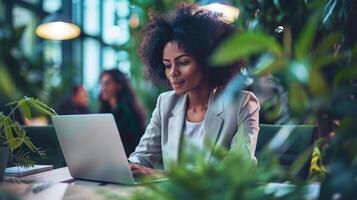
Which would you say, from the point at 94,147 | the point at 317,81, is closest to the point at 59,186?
the point at 94,147

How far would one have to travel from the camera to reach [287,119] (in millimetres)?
551

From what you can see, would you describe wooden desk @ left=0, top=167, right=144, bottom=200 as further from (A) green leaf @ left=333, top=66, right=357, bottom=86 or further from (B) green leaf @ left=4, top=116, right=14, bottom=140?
(A) green leaf @ left=333, top=66, right=357, bottom=86

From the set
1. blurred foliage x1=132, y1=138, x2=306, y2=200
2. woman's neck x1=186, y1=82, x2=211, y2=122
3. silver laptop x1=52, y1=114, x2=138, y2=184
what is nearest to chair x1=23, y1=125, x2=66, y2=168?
woman's neck x1=186, y1=82, x2=211, y2=122

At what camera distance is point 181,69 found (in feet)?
6.68

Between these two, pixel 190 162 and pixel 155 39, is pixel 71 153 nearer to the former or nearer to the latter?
pixel 155 39

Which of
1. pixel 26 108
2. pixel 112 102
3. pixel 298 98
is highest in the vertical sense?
pixel 298 98

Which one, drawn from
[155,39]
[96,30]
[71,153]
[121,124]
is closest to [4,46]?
[71,153]

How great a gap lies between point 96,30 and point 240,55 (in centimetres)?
729

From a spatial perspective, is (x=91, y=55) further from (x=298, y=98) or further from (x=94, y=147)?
(x=298, y=98)

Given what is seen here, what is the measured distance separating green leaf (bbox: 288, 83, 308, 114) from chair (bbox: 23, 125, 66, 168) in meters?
2.07

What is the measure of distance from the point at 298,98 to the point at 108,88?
4053 millimetres

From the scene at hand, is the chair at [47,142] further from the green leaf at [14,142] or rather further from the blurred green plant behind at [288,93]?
the blurred green plant behind at [288,93]

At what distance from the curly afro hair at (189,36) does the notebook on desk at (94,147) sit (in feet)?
2.16

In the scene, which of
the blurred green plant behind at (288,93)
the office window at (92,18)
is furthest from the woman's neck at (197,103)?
the office window at (92,18)
